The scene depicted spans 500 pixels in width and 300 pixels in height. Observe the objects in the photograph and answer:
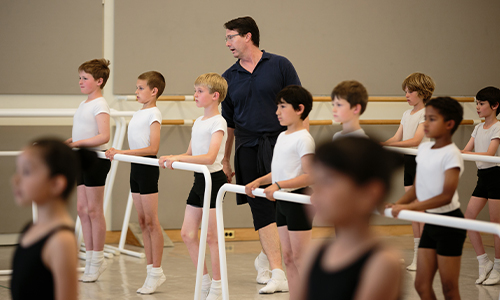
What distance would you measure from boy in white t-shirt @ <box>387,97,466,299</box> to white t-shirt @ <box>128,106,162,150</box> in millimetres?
1829

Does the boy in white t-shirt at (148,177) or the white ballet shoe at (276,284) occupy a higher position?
the boy in white t-shirt at (148,177)

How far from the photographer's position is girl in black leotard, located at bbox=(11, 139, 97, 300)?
4.48 feet

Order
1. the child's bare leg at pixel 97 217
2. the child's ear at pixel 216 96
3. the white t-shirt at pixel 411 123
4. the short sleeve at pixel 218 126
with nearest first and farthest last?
the short sleeve at pixel 218 126, the child's ear at pixel 216 96, the child's bare leg at pixel 97 217, the white t-shirt at pixel 411 123

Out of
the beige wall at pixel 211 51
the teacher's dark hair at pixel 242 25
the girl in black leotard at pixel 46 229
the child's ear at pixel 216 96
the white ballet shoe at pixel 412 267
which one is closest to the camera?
the girl in black leotard at pixel 46 229

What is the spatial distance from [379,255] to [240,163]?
2562 millimetres

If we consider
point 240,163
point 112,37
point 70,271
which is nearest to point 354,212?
point 70,271

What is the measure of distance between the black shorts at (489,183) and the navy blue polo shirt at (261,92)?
149 centimetres

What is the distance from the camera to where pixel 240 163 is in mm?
3662

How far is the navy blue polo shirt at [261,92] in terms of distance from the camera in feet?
11.8

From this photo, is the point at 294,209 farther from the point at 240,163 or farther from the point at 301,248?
the point at 240,163

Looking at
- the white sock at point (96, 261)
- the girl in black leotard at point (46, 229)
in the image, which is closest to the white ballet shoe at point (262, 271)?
the white sock at point (96, 261)

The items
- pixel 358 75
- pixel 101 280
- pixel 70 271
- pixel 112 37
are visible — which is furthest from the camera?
pixel 358 75

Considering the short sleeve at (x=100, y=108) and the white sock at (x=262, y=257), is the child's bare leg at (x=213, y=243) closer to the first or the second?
the white sock at (x=262, y=257)

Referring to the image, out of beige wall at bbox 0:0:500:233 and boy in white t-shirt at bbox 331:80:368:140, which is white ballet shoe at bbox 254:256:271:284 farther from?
boy in white t-shirt at bbox 331:80:368:140
